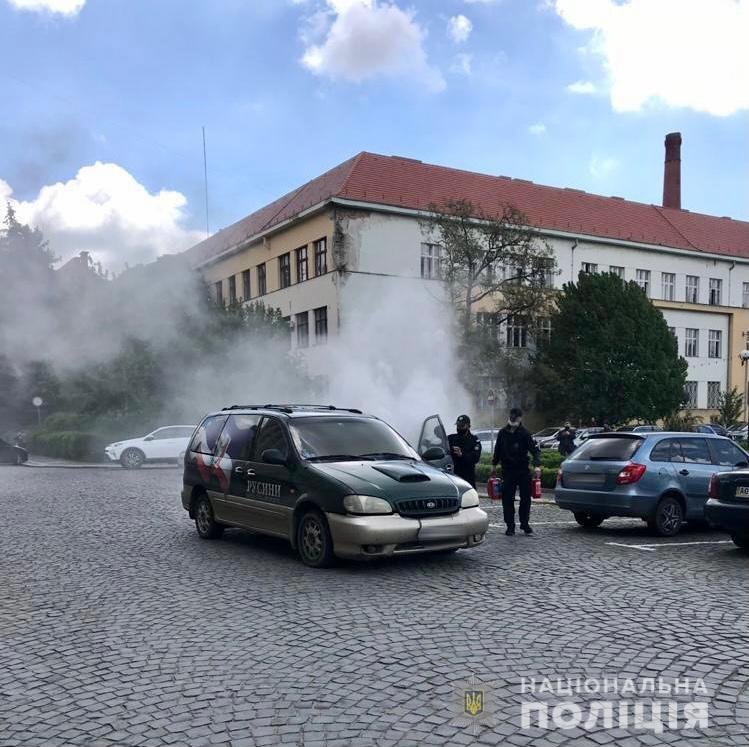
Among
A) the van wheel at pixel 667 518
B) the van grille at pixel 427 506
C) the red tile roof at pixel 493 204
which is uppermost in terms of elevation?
the red tile roof at pixel 493 204

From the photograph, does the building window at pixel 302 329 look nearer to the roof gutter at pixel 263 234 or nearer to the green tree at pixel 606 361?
the roof gutter at pixel 263 234

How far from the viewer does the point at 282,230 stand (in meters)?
40.9

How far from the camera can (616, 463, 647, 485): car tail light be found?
9992 mm

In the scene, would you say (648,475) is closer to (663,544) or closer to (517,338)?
(663,544)

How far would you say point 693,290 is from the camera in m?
50.5

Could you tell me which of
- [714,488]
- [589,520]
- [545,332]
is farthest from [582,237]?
[714,488]

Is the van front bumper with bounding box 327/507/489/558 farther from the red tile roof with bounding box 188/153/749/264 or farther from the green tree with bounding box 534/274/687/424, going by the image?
the green tree with bounding box 534/274/687/424

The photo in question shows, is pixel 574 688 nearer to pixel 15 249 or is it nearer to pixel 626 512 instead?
pixel 626 512

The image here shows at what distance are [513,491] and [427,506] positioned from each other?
9.30 feet

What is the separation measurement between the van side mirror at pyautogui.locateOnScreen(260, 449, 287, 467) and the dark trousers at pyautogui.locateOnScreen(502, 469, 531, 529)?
3.34 meters

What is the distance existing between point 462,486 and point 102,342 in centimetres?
2044

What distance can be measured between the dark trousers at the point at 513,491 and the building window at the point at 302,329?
29.0 meters

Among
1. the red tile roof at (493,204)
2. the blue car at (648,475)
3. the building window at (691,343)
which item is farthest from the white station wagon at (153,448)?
the building window at (691,343)

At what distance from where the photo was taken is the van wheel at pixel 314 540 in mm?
7562
